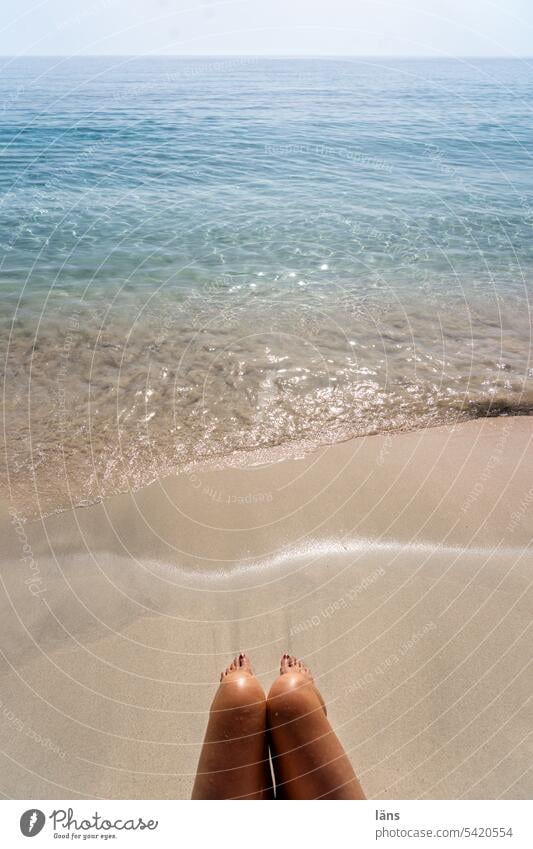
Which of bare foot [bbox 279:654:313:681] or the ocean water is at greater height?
the ocean water

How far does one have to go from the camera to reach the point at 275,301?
8.16m

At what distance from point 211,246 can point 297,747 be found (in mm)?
8671

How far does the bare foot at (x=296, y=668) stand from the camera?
3.35 meters

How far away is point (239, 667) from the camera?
3.48 metres

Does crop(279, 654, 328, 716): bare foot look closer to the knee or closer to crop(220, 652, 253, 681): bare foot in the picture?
the knee

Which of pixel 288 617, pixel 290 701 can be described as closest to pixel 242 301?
pixel 288 617

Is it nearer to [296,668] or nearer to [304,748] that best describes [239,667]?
[296,668]

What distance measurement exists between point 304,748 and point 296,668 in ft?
1.53

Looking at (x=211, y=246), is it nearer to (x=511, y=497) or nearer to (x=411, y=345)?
(x=411, y=345)

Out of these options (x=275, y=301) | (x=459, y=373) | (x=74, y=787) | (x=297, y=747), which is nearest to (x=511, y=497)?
(x=459, y=373)

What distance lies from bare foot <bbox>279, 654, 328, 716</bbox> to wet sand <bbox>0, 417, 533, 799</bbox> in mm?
90

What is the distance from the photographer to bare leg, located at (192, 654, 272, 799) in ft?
9.88

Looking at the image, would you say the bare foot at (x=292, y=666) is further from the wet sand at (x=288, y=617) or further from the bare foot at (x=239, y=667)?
the bare foot at (x=239, y=667)

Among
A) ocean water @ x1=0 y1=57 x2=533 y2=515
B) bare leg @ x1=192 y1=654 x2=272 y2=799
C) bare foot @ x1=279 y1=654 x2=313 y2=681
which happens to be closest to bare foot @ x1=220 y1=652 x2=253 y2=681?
bare leg @ x1=192 y1=654 x2=272 y2=799
